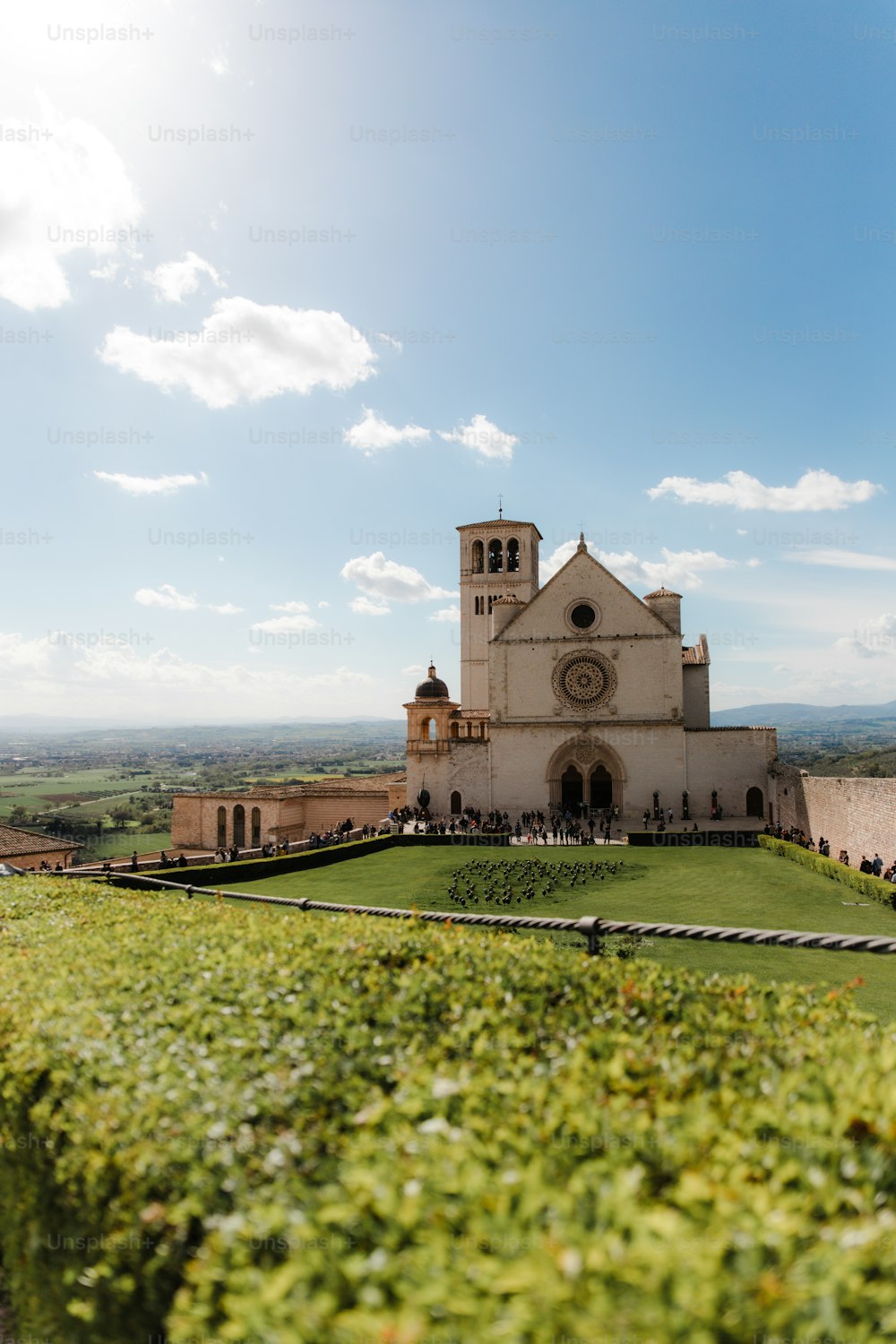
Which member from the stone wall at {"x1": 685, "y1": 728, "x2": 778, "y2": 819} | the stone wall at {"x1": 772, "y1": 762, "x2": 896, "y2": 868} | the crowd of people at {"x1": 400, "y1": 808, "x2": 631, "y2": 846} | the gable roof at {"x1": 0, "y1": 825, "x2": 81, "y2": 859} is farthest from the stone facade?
the stone wall at {"x1": 772, "y1": 762, "x2": 896, "y2": 868}

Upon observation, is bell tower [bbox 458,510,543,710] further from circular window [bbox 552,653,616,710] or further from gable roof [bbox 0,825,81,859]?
gable roof [bbox 0,825,81,859]

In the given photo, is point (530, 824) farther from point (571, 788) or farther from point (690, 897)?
point (690, 897)

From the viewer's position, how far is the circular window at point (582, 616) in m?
40.5

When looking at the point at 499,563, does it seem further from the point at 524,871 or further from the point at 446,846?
the point at 524,871

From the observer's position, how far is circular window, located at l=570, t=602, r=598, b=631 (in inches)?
1596

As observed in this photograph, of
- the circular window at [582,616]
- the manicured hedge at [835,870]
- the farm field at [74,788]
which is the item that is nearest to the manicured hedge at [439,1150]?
the manicured hedge at [835,870]

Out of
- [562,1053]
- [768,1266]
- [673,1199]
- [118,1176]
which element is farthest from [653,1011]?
[118,1176]

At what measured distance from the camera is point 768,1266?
6.16 ft

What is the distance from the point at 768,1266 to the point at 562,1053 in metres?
1.36

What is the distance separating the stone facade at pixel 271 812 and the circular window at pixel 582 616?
44.2ft

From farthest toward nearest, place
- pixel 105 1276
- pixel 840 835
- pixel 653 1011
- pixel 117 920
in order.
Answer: pixel 840 835 → pixel 117 920 → pixel 653 1011 → pixel 105 1276

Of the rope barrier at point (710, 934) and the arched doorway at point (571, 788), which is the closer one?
the rope barrier at point (710, 934)

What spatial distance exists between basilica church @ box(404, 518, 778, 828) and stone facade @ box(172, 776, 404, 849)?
3.58m

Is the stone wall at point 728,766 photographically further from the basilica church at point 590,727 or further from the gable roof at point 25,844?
the gable roof at point 25,844
